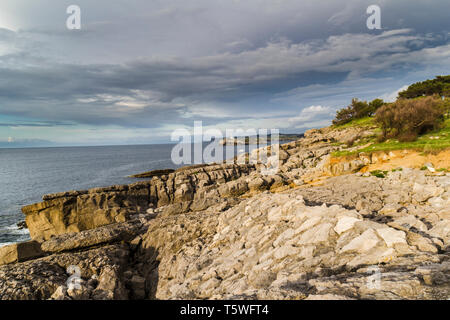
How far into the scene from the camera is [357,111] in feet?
278

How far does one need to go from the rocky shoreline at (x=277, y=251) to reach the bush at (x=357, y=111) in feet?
212

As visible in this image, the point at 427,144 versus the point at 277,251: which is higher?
the point at 427,144

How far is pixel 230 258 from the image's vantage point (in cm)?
1234

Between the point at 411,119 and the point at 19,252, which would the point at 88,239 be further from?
the point at 411,119

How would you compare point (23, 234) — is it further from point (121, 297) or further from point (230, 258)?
point (230, 258)

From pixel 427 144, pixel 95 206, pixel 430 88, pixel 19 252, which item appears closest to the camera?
pixel 19 252

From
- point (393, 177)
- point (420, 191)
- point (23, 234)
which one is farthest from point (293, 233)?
point (23, 234)

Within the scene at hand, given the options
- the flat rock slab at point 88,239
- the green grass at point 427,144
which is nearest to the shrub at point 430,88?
the green grass at point 427,144

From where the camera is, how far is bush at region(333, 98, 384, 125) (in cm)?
7932

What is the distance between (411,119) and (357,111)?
60051 millimetres

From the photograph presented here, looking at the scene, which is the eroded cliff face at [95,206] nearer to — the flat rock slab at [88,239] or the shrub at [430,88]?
the flat rock slab at [88,239]

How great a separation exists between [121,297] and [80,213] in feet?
75.9

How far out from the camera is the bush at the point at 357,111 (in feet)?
260

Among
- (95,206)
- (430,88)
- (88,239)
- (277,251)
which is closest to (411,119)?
(277,251)
